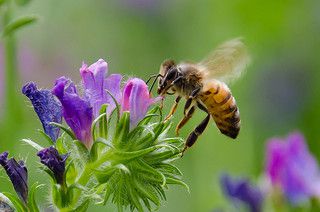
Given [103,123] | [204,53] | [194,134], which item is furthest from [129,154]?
[204,53]

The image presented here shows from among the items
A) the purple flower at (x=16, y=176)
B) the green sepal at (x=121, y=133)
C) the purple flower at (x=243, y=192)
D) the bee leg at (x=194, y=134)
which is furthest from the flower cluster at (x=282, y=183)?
the purple flower at (x=16, y=176)

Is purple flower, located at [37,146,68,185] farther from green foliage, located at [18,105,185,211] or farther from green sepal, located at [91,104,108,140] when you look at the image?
green sepal, located at [91,104,108,140]

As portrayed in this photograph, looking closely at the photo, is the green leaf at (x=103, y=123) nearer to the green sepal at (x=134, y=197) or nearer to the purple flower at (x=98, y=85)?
the purple flower at (x=98, y=85)

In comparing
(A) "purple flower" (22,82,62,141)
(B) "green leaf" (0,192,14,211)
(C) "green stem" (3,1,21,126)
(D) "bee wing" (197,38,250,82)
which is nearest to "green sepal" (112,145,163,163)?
(A) "purple flower" (22,82,62,141)

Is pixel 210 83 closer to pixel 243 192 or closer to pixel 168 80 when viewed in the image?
pixel 168 80

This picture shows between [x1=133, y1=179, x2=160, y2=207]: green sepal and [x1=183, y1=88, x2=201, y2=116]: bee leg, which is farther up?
[x1=183, y1=88, x2=201, y2=116]: bee leg

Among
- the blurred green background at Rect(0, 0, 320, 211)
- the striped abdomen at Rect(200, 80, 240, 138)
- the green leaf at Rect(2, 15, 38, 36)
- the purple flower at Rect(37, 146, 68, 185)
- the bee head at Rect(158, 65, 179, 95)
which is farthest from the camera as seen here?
→ the blurred green background at Rect(0, 0, 320, 211)

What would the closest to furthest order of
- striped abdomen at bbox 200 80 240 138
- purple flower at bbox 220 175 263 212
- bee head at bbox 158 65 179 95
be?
1. bee head at bbox 158 65 179 95
2. striped abdomen at bbox 200 80 240 138
3. purple flower at bbox 220 175 263 212

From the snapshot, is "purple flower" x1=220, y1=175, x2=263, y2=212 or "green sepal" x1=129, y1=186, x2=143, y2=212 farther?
"purple flower" x1=220, y1=175, x2=263, y2=212
